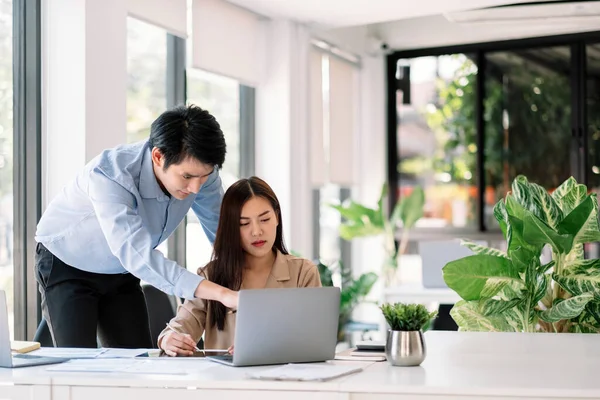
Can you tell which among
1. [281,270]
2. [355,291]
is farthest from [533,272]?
[355,291]

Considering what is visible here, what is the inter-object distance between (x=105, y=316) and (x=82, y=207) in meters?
0.43

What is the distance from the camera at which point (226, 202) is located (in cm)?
304

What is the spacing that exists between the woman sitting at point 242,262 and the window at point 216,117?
2487 millimetres

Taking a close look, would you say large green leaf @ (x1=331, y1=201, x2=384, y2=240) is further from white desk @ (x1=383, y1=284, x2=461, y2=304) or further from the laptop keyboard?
the laptop keyboard

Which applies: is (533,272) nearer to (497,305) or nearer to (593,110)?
(497,305)

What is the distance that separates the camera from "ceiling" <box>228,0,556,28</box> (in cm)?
605

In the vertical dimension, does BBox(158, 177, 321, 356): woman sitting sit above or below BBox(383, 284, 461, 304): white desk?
above

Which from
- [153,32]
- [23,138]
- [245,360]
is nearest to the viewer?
[245,360]

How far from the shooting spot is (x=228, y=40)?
19.7 ft

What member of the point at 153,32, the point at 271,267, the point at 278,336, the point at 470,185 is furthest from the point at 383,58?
the point at 278,336

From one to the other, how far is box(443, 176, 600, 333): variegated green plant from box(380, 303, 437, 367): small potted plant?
479 mm

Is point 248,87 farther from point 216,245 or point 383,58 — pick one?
point 216,245

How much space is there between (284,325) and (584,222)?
1124mm

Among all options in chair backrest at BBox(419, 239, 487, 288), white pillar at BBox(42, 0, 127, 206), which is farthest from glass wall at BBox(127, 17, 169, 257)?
chair backrest at BBox(419, 239, 487, 288)
